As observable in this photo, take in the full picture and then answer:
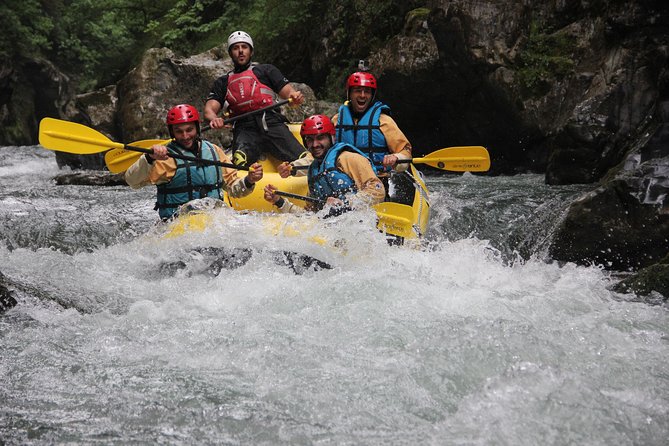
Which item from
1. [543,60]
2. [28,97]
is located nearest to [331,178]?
[543,60]

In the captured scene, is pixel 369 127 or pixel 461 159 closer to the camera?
pixel 369 127

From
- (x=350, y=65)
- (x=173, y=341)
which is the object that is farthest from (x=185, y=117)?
(x=350, y=65)

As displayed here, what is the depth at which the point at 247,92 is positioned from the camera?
22.3 ft

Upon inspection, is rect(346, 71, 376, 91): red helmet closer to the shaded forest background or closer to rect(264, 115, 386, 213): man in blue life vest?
rect(264, 115, 386, 213): man in blue life vest

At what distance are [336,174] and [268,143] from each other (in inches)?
66.4

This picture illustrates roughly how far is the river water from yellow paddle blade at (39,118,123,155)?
846 millimetres

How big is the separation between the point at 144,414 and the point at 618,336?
2.34 metres

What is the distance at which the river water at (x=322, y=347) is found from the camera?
2.84m

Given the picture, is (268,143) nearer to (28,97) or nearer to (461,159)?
(461,159)

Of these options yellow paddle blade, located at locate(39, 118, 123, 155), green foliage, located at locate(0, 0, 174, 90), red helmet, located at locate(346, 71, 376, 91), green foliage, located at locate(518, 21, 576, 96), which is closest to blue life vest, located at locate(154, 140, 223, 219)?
yellow paddle blade, located at locate(39, 118, 123, 155)

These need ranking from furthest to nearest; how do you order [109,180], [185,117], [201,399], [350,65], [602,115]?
[350,65] < [109,180] < [602,115] < [185,117] < [201,399]

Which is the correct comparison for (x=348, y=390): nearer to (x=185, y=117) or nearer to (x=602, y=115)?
(x=185, y=117)

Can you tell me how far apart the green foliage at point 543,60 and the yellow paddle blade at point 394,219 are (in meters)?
4.31

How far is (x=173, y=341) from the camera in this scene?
145 inches
